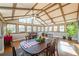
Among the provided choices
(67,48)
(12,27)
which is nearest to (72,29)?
(67,48)

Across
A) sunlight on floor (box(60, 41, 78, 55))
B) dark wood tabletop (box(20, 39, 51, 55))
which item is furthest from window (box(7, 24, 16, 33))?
sunlight on floor (box(60, 41, 78, 55))

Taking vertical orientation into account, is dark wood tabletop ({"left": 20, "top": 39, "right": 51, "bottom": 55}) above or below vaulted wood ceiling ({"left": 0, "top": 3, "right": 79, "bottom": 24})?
below

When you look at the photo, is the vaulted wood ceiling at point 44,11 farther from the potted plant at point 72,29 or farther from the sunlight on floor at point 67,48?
the sunlight on floor at point 67,48

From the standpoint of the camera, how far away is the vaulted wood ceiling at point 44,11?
212 cm

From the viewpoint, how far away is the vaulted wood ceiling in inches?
83.7

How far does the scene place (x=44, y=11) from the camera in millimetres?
2221

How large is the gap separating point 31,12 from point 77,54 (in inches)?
46.0

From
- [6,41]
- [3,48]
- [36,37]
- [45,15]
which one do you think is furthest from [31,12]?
[3,48]

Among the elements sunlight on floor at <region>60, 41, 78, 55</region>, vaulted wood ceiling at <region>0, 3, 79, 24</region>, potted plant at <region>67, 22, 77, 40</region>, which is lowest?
sunlight on floor at <region>60, 41, 78, 55</region>

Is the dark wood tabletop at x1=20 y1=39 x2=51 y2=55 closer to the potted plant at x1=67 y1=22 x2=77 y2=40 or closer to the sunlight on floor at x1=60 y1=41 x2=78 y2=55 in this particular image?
the sunlight on floor at x1=60 y1=41 x2=78 y2=55

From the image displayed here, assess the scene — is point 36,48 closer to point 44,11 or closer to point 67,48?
point 67,48

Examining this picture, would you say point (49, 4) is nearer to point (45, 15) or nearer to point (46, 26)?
point (45, 15)

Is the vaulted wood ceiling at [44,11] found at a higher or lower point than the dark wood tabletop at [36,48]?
higher

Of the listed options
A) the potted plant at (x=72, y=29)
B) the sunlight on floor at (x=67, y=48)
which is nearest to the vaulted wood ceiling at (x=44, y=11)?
the potted plant at (x=72, y=29)
